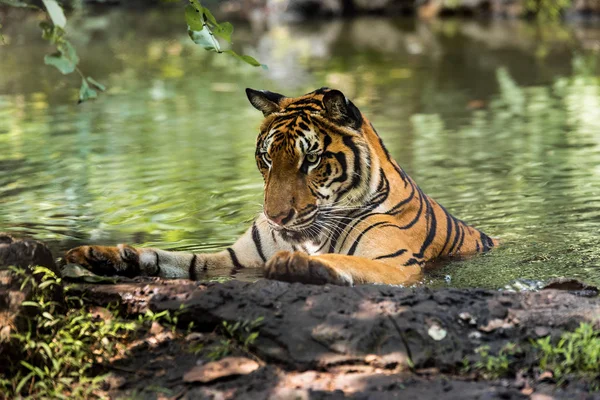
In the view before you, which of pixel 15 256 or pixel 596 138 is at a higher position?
pixel 15 256

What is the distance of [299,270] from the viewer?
13.6 feet

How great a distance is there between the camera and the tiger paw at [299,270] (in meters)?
4.13

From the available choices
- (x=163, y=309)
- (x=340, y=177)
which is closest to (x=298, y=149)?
(x=340, y=177)

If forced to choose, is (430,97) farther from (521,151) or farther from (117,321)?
(117,321)

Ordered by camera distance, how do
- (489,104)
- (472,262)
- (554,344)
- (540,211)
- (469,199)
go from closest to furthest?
(554,344), (472,262), (540,211), (469,199), (489,104)

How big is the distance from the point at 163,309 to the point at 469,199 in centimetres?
395

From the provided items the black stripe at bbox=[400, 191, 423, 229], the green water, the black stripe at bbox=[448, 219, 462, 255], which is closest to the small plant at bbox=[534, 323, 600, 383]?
the green water

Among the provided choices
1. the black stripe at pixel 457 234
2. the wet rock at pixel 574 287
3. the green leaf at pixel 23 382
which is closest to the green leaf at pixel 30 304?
the green leaf at pixel 23 382

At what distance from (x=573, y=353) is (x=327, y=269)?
1138mm

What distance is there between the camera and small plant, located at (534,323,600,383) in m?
3.41

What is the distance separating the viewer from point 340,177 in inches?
194

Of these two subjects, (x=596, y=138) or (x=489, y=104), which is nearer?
(x=596, y=138)

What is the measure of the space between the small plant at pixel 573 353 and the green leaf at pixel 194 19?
2.08m

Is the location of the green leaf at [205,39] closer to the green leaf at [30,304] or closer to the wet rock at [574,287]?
the green leaf at [30,304]
